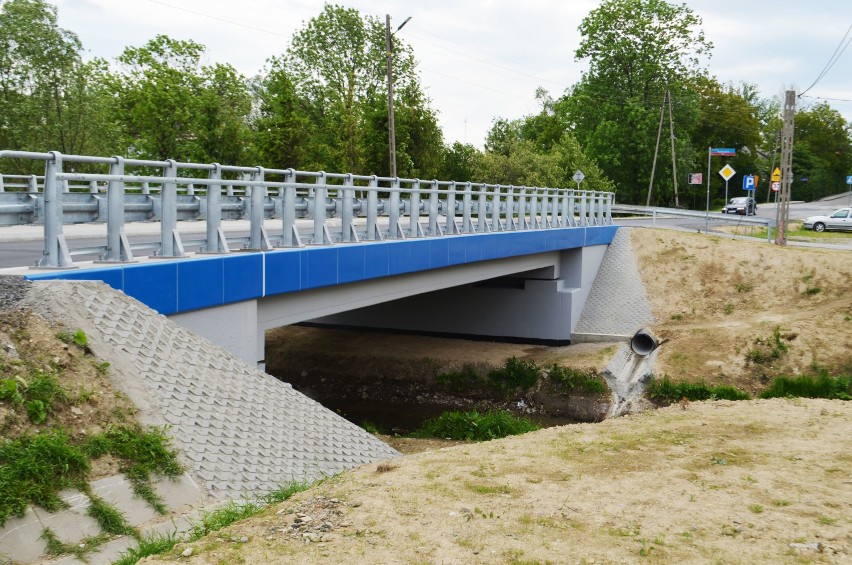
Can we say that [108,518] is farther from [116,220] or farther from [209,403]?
[116,220]

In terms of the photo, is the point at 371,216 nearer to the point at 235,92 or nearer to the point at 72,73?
the point at 72,73

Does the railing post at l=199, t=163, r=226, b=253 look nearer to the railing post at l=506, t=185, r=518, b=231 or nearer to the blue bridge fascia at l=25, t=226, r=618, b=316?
the blue bridge fascia at l=25, t=226, r=618, b=316

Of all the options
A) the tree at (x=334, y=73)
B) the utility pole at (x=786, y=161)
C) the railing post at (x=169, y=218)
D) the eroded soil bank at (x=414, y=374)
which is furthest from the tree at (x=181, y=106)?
the railing post at (x=169, y=218)

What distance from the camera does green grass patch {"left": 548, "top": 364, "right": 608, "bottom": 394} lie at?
78.2 ft

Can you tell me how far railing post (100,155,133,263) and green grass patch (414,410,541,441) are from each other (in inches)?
374

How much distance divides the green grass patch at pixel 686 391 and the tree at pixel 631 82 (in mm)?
39326

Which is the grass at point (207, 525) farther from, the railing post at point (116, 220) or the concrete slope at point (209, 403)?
the railing post at point (116, 220)

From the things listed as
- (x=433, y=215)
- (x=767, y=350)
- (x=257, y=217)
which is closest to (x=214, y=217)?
(x=257, y=217)

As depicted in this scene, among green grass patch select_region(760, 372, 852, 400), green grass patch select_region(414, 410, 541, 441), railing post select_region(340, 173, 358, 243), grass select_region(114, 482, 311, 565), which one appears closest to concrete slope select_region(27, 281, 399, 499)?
grass select_region(114, 482, 311, 565)

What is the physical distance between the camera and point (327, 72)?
59.7 meters

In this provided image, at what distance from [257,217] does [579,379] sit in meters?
14.3

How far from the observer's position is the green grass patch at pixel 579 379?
78.2 ft

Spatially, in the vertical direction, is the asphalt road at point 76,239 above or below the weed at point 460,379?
above

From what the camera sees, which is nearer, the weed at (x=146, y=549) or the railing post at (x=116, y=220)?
the weed at (x=146, y=549)
